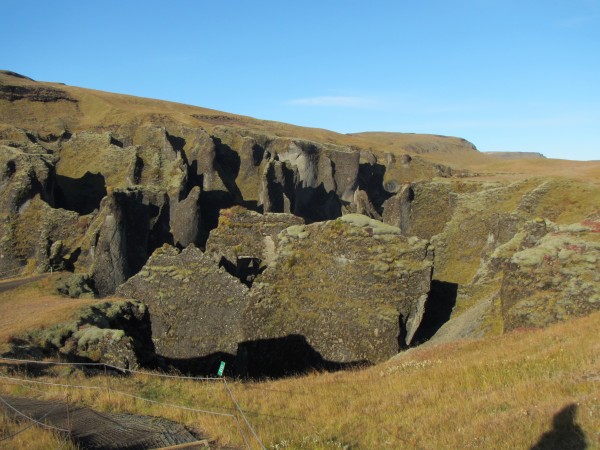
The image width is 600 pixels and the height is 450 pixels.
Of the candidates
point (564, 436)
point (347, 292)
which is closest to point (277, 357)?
point (347, 292)

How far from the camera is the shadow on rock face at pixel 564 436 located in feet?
23.5

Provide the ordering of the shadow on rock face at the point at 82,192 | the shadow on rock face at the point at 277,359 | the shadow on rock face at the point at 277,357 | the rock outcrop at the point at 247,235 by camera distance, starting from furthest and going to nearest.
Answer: the shadow on rock face at the point at 82,192 → the rock outcrop at the point at 247,235 → the shadow on rock face at the point at 277,357 → the shadow on rock face at the point at 277,359

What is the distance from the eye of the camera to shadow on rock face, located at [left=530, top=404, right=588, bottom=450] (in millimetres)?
7160

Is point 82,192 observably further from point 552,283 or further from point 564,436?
point 564,436

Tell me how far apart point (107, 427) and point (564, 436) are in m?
7.21

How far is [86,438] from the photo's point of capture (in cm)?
878

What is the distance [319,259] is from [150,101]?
150m

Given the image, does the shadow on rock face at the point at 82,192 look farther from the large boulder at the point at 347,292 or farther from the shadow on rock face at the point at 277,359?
the shadow on rock face at the point at 277,359

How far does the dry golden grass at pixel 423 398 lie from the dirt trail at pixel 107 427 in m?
0.43

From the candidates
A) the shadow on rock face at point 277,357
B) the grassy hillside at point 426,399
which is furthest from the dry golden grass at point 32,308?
the shadow on rock face at point 277,357

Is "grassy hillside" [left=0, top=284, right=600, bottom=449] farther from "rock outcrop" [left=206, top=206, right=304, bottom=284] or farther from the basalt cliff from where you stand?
"rock outcrop" [left=206, top=206, right=304, bottom=284]

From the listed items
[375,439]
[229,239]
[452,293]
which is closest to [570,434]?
[375,439]

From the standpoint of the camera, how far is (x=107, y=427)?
965cm

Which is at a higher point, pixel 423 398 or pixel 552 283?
pixel 552 283
